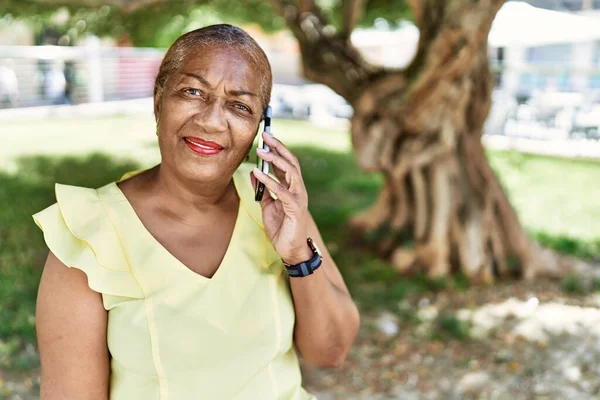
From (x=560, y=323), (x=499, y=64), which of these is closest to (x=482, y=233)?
(x=560, y=323)

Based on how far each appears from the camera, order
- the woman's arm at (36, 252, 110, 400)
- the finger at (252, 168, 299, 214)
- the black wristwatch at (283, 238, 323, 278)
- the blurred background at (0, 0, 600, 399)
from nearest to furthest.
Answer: the woman's arm at (36, 252, 110, 400)
the finger at (252, 168, 299, 214)
the black wristwatch at (283, 238, 323, 278)
the blurred background at (0, 0, 600, 399)

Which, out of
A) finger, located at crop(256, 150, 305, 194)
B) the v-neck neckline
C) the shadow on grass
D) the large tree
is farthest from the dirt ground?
finger, located at crop(256, 150, 305, 194)

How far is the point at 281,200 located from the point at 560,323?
13.3 feet

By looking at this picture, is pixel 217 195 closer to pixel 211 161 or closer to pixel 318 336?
pixel 211 161

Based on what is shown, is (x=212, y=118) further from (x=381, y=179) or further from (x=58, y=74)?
(x=58, y=74)

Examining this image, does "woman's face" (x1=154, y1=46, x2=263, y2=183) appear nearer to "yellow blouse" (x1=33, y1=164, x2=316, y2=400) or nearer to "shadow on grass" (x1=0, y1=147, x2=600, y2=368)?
"yellow blouse" (x1=33, y1=164, x2=316, y2=400)

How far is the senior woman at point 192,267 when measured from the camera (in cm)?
176

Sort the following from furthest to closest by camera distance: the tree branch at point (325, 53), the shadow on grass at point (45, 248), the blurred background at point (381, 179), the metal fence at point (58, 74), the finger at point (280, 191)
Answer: the metal fence at point (58, 74) → the tree branch at point (325, 53) → the shadow on grass at point (45, 248) → the blurred background at point (381, 179) → the finger at point (280, 191)

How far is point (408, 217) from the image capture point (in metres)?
6.63

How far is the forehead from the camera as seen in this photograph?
6.20 ft

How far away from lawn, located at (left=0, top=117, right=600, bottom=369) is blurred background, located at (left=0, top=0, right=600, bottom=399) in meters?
0.02

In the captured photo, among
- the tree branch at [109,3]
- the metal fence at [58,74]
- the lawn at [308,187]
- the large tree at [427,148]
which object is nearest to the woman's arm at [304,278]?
the lawn at [308,187]

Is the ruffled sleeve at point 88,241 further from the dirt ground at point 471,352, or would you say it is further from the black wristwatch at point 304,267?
the dirt ground at point 471,352

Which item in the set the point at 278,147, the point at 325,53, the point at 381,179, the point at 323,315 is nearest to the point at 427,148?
the point at 325,53
